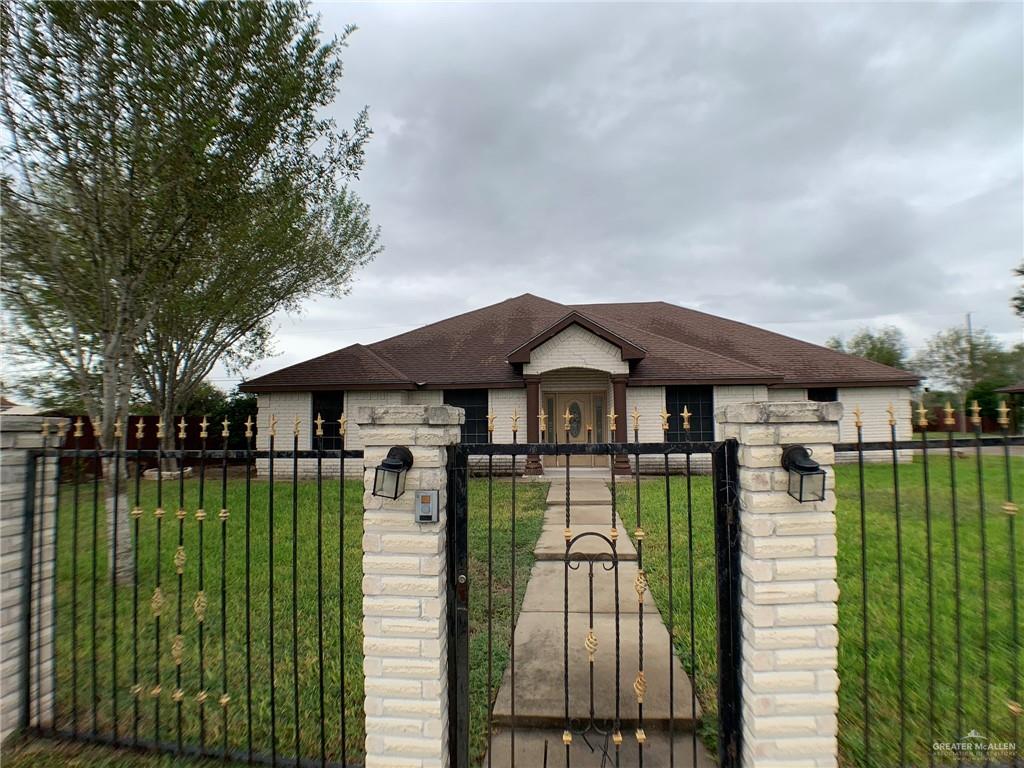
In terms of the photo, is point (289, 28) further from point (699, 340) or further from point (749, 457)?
point (699, 340)

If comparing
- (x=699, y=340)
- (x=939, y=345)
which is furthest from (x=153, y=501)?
(x=939, y=345)

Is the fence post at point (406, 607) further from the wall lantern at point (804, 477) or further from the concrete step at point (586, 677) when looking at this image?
the wall lantern at point (804, 477)

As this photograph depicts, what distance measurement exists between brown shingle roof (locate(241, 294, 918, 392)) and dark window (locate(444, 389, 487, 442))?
408 mm

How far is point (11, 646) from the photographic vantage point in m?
2.79

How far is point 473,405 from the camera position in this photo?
13719 millimetres

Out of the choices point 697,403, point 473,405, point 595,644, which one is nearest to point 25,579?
point 595,644

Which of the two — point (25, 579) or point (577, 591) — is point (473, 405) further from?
point (25, 579)

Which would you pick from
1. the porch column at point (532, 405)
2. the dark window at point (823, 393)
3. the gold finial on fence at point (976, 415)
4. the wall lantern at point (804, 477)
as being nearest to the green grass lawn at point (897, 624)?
the gold finial on fence at point (976, 415)

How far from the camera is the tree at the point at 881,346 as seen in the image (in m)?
36.0

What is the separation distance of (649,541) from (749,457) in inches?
179

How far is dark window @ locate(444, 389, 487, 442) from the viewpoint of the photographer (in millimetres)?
13609

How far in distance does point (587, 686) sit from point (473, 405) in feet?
35.7

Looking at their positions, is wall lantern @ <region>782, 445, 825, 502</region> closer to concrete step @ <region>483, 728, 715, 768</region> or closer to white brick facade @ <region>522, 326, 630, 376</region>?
concrete step @ <region>483, 728, 715, 768</region>

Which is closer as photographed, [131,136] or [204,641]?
[204,641]
